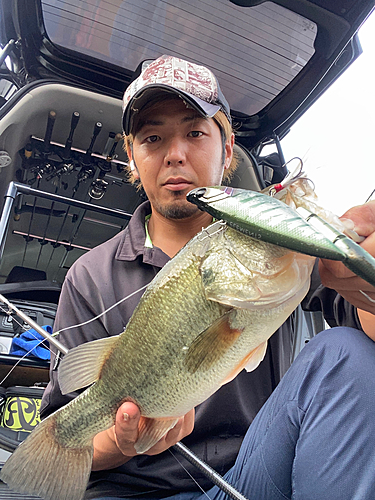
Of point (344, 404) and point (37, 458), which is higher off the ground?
point (344, 404)

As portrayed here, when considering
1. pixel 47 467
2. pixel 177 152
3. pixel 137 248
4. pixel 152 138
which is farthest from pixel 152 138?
pixel 47 467

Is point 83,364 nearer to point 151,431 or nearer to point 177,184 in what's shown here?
point 151,431

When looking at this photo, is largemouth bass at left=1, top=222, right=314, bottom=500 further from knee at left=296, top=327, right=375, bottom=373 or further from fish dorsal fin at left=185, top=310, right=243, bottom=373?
knee at left=296, top=327, right=375, bottom=373

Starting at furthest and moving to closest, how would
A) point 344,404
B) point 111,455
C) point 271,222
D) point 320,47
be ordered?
1. point 320,47
2. point 111,455
3. point 344,404
4. point 271,222

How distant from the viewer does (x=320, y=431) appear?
874 mm

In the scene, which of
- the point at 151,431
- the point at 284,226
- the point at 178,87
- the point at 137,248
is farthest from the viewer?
the point at 137,248

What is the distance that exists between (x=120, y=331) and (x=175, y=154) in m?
0.65

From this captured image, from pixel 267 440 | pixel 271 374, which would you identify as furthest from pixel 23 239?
pixel 267 440

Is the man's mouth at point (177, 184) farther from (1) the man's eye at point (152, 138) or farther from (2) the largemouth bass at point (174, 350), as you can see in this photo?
(2) the largemouth bass at point (174, 350)

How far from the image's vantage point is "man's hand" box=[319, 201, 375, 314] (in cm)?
67

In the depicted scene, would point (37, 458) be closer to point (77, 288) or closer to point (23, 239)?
point (77, 288)

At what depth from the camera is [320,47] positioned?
1.95m

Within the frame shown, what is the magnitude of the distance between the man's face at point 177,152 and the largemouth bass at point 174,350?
0.63 meters

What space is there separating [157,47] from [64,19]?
49 cm
